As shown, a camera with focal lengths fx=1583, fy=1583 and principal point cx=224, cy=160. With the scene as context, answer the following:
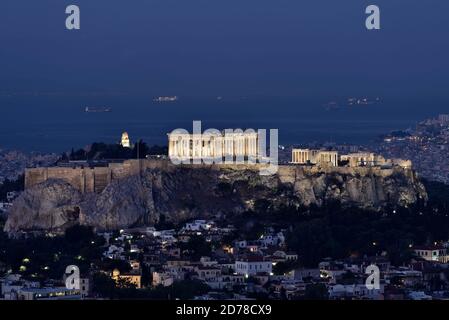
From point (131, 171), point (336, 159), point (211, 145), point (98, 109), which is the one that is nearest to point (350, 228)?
point (131, 171)

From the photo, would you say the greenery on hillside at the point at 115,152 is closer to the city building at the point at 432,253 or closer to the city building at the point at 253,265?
the city building at the point at 432,253

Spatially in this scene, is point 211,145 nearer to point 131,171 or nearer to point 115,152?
point 131,171

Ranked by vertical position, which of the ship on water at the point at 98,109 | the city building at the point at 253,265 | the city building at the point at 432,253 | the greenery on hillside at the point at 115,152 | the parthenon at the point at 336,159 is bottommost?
the city building at the point at 253,265

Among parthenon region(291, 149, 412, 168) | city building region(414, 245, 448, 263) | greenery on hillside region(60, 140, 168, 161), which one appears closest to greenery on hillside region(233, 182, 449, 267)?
city building region(414, 245, 448, 263)

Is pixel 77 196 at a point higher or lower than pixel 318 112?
lower

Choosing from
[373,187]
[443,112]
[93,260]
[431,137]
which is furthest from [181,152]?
[443,112]

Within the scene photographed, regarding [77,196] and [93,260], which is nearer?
[93,260]

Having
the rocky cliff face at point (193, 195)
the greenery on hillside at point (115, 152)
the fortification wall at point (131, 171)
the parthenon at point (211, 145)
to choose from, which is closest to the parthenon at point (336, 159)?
the fortification wall at point (131, 171)

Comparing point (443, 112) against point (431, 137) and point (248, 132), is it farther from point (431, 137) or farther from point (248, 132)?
point (248, 132)
